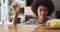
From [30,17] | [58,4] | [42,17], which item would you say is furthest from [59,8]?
[30,17]

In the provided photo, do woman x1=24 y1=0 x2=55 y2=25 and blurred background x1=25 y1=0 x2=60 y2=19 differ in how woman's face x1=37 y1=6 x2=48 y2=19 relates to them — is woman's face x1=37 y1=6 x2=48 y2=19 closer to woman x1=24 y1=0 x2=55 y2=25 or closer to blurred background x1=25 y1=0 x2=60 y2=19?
woman x1=24 y1=0 x2=55 y2=25

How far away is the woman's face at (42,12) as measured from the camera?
2.34m

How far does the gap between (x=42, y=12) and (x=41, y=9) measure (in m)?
0.06

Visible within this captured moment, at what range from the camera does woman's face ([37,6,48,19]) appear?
92.0 inches

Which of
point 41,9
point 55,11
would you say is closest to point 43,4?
point 41,9

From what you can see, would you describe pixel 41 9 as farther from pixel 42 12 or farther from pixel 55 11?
pixel 55 11

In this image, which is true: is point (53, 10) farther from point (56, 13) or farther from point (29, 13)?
point (29, 13)

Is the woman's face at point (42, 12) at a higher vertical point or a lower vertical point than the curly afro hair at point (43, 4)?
lower

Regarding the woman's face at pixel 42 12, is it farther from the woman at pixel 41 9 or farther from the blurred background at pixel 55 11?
the blurred background at pixel 55 11

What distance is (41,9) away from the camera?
7.68 ft

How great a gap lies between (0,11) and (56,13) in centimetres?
118

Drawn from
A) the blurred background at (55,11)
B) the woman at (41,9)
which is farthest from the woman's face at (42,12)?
the blurred background at (55,11)

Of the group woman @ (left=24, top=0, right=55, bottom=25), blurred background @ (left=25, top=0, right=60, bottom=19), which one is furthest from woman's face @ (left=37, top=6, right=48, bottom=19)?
blurred background @ (left=25, top=0, right=60, bottom=19)

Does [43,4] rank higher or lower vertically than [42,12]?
higher
